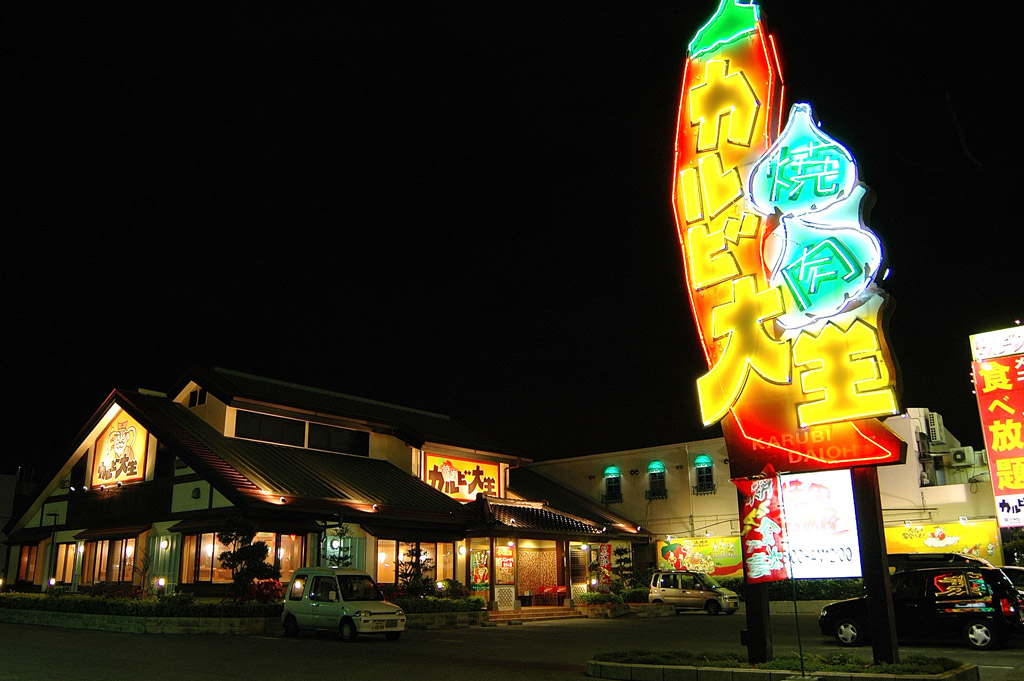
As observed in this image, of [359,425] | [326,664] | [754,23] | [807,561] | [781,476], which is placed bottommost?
[326,664]

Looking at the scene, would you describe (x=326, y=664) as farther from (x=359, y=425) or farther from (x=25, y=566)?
(x=25, y=566)

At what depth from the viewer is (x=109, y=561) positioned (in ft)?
87.2

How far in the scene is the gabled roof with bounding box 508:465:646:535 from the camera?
33.3 metres

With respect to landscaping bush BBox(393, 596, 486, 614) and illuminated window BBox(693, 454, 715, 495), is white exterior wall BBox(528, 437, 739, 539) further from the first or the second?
landscaping bush BBox(393, 596, 486, 614)

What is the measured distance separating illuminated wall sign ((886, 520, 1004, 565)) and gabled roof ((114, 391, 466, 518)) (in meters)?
15.8

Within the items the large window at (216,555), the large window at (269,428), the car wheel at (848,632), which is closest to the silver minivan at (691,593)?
the car wheel at (848,632)

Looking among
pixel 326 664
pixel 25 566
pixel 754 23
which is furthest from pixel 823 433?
pixel 25 566

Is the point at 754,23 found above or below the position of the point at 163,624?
above

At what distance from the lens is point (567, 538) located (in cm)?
2966

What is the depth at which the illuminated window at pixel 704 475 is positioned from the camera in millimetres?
32781

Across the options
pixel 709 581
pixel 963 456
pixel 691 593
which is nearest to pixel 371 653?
pixel 691 593

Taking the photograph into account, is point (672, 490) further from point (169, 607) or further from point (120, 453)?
point (120, 453)

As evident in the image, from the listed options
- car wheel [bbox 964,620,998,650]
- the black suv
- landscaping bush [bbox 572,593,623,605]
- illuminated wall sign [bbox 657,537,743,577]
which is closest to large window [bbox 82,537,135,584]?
landscaping bush [bbox 572,593,623,605]

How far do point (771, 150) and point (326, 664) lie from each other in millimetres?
10902
